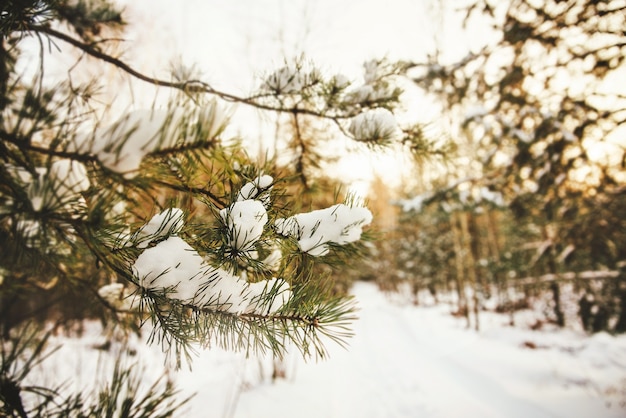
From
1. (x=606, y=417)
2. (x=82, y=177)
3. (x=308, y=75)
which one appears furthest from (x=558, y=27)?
(x=606, y=417)

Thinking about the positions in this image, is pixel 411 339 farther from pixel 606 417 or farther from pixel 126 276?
pixel 126 276

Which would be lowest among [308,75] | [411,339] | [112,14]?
[411,339]

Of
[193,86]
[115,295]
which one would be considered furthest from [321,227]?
[115,295]

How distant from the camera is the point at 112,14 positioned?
5.30 ft

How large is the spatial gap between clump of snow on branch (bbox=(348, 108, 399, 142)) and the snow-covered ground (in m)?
1.95

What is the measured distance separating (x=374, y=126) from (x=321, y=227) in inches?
23.1

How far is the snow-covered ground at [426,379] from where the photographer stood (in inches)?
157

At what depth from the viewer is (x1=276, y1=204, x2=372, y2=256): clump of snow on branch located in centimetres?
74

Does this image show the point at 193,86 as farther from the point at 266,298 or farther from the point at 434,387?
the point at 434,387

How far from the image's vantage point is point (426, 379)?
17.0 feet

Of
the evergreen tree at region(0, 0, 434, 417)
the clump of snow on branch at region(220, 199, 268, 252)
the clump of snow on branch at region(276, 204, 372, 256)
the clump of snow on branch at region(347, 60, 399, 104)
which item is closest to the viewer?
the evergreen tree at region(0, 0, 434, 417)

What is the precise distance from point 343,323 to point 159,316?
0.44m

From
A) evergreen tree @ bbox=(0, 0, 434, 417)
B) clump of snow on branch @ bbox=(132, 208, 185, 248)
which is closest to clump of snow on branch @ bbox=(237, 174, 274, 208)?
evergreen tree @ bbox=(0, 0, 434, 417)

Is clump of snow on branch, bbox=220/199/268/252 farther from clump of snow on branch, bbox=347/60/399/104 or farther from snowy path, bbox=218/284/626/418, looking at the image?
snowy path, bbox=218/284/626/418
